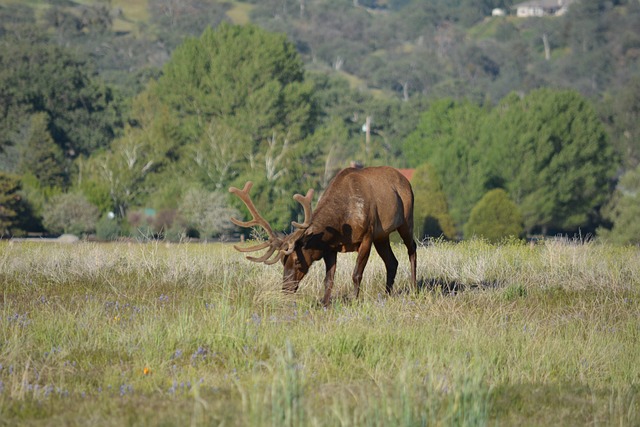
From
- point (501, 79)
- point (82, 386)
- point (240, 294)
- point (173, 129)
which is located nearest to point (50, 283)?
point (240, 294)

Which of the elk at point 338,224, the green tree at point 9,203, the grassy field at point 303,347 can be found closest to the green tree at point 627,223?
the green tree at point 9,203

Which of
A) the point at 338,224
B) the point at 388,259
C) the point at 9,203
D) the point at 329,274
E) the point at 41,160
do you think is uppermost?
the point at 338,224

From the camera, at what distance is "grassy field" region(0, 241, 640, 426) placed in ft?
26.4

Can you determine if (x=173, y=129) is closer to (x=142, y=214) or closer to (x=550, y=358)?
(x=142, y=214)

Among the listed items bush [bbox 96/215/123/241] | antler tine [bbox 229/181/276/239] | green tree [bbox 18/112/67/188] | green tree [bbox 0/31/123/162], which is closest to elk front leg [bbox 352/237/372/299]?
antler tine [bbox 229/181/276/239]

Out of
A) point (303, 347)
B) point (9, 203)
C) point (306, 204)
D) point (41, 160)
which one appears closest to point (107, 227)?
point (9, 203)

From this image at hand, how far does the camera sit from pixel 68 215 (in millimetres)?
56281

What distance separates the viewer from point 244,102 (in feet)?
250

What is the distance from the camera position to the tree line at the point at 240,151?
59.7m

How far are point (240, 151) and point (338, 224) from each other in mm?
53335

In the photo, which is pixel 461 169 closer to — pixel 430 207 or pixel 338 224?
pixel 430 207

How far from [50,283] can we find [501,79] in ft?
534

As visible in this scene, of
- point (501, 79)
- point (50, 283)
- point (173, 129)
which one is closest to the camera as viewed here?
point (50, 283)

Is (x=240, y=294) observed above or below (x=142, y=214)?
above
